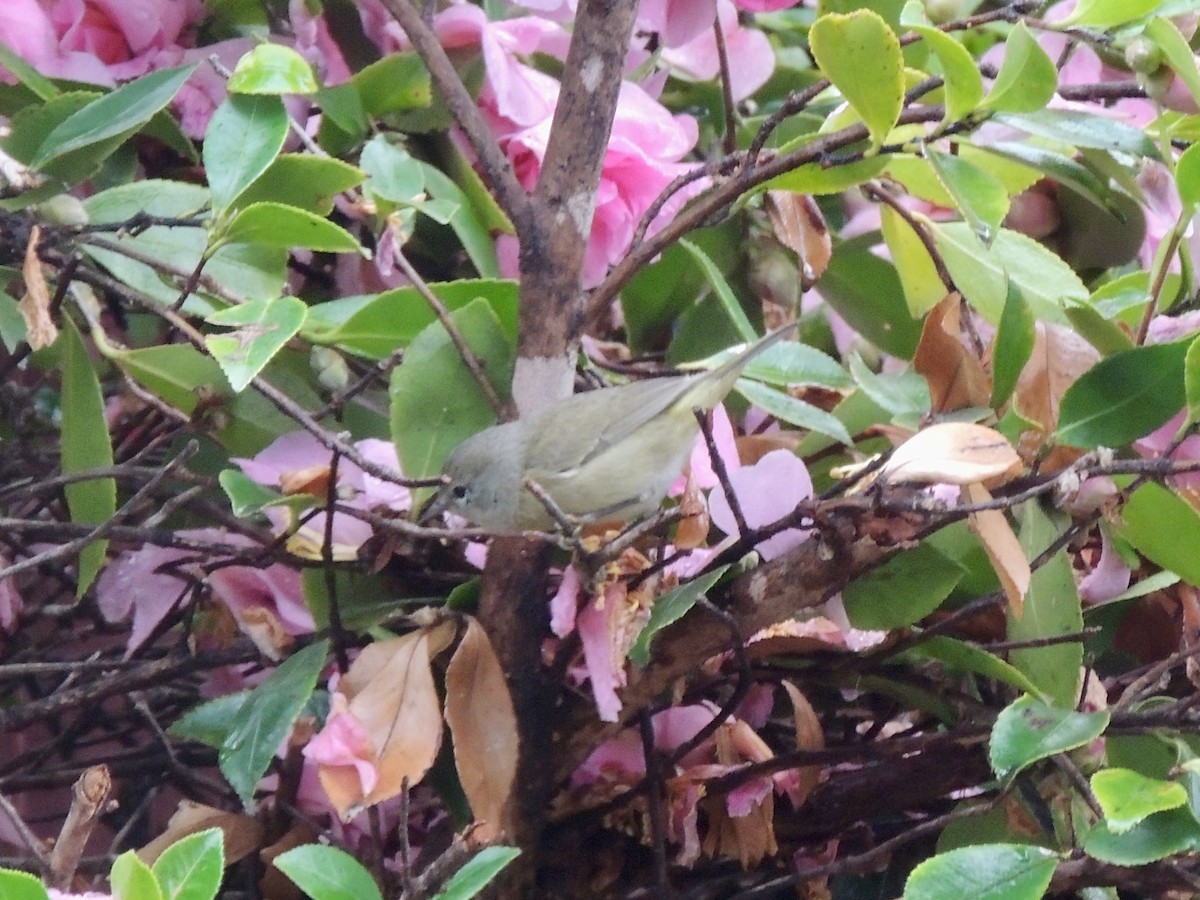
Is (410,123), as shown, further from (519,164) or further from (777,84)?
(777,84)

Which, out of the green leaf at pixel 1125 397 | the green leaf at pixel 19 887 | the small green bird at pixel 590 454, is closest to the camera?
the green leaf at pixel 19 887

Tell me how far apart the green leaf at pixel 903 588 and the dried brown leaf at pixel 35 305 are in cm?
33

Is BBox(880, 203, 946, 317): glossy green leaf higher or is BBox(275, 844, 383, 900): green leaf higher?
BBox(880, 203, 946, 317): glossy green leaf

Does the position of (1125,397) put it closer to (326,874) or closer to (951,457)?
(951,457)

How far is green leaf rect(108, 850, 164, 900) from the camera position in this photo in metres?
0.33

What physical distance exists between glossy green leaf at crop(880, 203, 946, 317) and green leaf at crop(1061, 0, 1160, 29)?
13cm

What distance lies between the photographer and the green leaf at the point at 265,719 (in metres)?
0.44

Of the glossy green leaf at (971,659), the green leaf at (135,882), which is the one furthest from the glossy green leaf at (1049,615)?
the green leaf at (135,882)

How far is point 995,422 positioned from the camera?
1.50ft

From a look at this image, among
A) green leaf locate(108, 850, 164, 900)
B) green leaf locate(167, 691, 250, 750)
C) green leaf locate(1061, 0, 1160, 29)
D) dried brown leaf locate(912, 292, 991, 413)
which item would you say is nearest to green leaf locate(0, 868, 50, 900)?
green leaf locate(108, 850, 164, 900)

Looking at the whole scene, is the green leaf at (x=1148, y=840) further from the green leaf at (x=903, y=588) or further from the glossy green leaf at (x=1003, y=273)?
the glossy green leaf at (x=1003, y=273)

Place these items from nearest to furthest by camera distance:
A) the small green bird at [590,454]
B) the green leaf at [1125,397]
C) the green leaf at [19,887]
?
1. the green leaf at [19,887]
2. the green leaf at [1125,397]
3. the small green bird at [590,454]

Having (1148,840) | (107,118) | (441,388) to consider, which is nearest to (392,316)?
Result: (441,388)

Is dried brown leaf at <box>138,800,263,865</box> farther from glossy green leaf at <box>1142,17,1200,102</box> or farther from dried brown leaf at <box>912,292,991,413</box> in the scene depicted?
glossy green leaf at <box>1142,17,1200,102</box>
